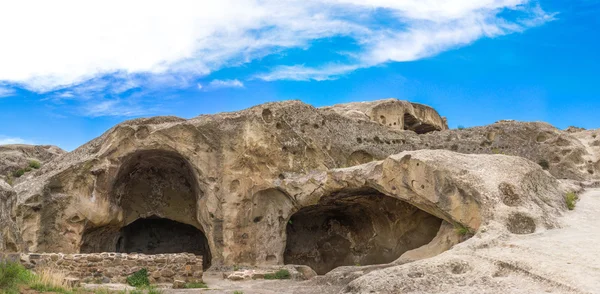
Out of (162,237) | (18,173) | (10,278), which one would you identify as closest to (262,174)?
(162,237)

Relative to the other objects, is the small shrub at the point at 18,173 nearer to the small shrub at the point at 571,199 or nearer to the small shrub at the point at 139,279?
the small shrub at the point at 139,279

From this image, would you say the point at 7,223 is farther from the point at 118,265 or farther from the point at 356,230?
the point at 356,230

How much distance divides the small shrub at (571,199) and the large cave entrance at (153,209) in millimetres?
11365

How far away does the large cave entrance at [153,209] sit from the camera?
62.8 feet

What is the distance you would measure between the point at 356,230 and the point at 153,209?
7.58m

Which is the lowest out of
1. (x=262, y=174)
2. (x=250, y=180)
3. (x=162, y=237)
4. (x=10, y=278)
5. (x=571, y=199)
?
(x=10, y=278)

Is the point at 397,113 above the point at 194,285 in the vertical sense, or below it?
above

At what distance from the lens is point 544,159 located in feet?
57.7

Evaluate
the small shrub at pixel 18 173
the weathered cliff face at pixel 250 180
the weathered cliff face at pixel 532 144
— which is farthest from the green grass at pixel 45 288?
the small shrub at pixel 18 173

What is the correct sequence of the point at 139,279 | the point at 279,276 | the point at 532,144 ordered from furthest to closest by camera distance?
1. the point at 532,144
2. the point at 279,276
3. the point at 139,279

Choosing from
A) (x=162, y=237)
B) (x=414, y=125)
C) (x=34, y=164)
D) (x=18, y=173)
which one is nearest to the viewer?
(x=18, y=173)

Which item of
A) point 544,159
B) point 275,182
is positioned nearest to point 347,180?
point 275,182

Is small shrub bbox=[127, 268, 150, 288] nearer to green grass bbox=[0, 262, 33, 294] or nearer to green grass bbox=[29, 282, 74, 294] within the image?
green grass bbox=[29, 282, 74, 294]

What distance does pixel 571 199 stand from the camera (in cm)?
1249
